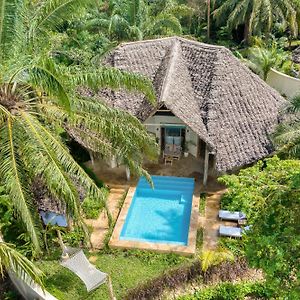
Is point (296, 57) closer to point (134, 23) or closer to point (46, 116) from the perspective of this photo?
point (134, 23)

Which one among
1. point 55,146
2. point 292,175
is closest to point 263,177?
point 292,175

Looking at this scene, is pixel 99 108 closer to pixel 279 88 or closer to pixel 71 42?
pixel 279 88

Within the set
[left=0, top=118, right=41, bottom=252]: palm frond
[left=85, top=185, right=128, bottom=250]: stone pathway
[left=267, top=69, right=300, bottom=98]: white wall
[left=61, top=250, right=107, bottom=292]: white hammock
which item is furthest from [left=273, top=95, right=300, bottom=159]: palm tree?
[left=0, top=118, right=41, bottom=252]: palm frond

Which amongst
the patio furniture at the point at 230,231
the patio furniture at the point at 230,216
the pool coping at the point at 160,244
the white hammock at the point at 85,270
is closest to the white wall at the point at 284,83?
the patio furniture at the point at 230,216

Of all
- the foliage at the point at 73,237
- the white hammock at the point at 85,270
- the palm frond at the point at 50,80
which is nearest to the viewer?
the palm frond at the point at 50,80

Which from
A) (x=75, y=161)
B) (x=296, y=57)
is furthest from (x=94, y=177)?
(x=296, y=57)

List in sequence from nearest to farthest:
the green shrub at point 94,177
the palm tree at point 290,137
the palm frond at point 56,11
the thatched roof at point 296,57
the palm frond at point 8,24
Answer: the palm frond at point 8,24 → the palm frond at point 56,11 → the palm tree at point 290,137 → the green shrub at point 94,177 → the thatched roof at point 296,57

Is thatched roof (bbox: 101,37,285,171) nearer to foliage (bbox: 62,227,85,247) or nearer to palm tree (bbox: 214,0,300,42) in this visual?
foliage (bbox: 62,227,85,247)

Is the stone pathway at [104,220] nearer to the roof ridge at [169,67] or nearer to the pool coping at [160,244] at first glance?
the pool coping at [160,244]
